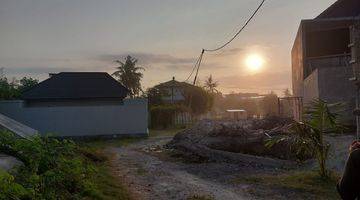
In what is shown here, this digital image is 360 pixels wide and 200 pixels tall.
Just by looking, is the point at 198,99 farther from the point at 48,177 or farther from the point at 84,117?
the point at 48,177

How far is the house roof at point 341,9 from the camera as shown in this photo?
3019 centimetres

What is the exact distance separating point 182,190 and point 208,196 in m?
1.09

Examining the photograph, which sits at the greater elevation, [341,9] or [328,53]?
[341,9]

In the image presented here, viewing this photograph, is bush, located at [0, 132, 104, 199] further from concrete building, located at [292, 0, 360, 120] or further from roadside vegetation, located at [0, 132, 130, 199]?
concrete building, located at [292, 0, 360, 120]

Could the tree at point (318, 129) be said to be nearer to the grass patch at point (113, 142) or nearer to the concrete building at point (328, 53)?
the concrete building at point (328, 53)

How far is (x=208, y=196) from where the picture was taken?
10.5 meters

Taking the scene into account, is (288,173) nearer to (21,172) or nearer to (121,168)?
(121,168)

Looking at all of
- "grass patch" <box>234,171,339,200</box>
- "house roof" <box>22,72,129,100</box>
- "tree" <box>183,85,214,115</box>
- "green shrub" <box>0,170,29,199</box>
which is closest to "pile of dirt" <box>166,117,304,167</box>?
"grass patch" <box>234,171,339,200</box>

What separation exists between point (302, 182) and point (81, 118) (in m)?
20.8

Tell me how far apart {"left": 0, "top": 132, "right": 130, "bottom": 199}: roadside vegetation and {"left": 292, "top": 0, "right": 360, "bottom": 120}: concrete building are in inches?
521

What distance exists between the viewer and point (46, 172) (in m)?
8.48

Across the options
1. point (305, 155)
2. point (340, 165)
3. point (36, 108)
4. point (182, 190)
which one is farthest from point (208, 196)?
point (36, 108)

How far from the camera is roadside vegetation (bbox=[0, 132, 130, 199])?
24.1 ft

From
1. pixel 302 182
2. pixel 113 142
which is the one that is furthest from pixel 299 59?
pixel 302 182
